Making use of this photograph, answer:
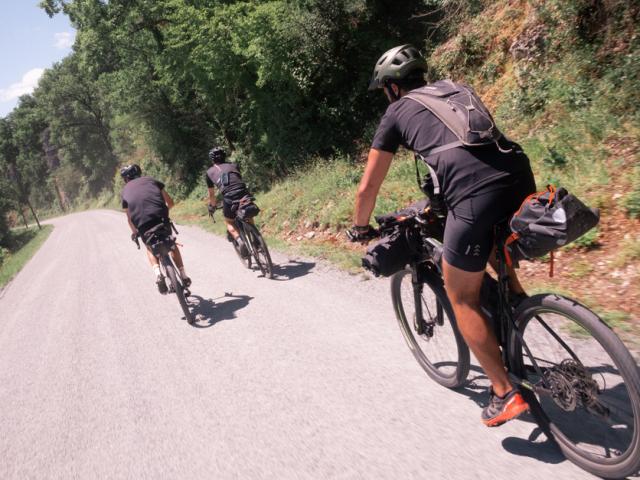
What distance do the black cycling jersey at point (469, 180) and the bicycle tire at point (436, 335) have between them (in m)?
0.65

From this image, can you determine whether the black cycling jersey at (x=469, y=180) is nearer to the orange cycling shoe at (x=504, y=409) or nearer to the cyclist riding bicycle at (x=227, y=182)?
the orange cycling shoe at (x=504, y=409)

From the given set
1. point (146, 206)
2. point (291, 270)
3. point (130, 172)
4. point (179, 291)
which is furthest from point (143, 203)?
point (291, 270)

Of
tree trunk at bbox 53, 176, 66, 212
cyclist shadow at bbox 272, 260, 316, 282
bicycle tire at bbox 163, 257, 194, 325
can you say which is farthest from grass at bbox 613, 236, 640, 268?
tree trunk at bbox 53, 176, 66, 212

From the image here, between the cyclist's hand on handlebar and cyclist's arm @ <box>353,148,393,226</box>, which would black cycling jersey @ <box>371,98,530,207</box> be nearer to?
cyclist's arm @ <box>353,148,393,226</box>

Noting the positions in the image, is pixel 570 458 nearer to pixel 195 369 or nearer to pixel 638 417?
pixel 638 417

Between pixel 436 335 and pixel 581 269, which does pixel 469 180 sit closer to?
pixel 436 335

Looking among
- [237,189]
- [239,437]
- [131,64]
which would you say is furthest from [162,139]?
[239,437]

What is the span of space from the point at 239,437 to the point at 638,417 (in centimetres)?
243

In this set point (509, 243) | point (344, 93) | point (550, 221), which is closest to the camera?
point (550, 221)

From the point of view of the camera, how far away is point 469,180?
2.28 metres

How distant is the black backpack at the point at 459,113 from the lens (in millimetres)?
2219

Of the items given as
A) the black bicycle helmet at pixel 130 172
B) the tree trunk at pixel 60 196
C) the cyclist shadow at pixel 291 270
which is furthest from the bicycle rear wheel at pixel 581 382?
the tree trunk at pixel 60 196

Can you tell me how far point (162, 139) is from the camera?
91.5 feet

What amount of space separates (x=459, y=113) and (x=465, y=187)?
383mm
